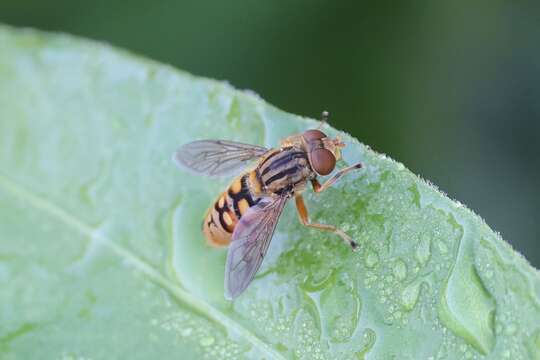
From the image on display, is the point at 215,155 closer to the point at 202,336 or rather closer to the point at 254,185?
the point at 254,185

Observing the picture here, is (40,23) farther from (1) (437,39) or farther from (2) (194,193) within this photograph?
(1) (437,39)

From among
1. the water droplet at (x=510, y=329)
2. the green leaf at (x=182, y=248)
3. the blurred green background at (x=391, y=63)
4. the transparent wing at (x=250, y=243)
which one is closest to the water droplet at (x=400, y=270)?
the green leaf at (x=182, y=248)

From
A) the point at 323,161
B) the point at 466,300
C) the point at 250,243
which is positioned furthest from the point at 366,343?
the point at 323,161

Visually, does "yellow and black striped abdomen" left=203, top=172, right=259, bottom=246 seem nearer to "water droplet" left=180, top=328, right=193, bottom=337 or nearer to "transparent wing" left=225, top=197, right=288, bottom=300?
"transparent wing" left=225, top=197, right=288, bottom=300

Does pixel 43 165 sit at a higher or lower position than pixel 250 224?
lower

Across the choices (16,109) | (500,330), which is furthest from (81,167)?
(500,330)
